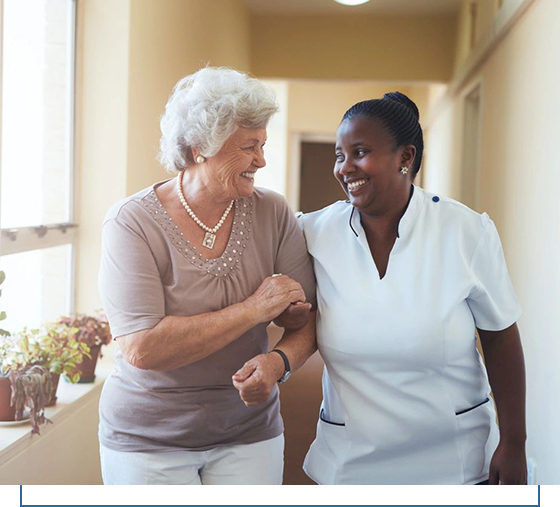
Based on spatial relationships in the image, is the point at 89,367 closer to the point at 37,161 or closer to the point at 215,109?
the point at 37,161

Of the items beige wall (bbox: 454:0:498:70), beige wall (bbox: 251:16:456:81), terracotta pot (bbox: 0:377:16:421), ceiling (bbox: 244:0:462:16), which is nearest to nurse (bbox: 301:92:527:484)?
terracotta pot (bbox: 0:377:16:421)

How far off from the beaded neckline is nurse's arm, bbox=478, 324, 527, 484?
22.2 inches

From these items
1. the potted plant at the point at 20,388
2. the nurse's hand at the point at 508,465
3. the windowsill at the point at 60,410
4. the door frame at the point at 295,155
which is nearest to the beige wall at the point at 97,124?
the windowsill at the point at 60,410

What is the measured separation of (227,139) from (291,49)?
17.2 ft

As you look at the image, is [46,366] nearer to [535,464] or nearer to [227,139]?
[227,139]

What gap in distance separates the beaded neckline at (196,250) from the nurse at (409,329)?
193 mm

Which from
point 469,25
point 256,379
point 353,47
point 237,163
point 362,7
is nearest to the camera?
point 256,379

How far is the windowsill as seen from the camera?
2070mm

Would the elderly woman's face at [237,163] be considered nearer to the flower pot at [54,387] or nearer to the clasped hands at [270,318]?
the clasped hands at [270,318]

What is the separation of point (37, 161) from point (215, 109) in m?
1.48

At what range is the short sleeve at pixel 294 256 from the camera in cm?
158

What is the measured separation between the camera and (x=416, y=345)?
4.83 feet

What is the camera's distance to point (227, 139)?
4.86 ft

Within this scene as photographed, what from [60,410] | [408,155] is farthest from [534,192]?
[60,410]
